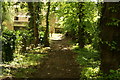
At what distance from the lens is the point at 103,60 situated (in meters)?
7.20

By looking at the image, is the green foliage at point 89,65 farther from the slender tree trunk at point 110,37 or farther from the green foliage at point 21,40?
the green foliage at point 21,40

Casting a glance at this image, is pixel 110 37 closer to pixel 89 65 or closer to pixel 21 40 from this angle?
pixel 89 65

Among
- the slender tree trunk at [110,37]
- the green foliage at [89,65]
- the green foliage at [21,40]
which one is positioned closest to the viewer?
the slender tree trunk at [110,37]

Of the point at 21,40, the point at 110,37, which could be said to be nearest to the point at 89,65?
the point at 110,37

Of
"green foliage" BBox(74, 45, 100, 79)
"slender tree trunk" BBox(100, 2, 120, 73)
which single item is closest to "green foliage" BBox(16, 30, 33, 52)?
"green foliage" BBox(74, 45, 100, 79)

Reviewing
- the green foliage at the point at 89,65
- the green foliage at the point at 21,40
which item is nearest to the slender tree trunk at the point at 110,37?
the green foliage at the point at 89,65

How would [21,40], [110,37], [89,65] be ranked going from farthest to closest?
[21,40] < [89,65] < [110,37]

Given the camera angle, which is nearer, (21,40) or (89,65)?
(89,65)

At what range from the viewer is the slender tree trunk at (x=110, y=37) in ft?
22.2

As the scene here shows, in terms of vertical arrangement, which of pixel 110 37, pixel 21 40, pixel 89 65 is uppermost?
pixel 110 37

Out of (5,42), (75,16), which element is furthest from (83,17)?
(5,42)

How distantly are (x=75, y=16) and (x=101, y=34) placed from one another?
13404 millimetres

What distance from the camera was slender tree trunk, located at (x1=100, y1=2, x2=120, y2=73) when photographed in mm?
6777

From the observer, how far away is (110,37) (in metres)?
6.94
